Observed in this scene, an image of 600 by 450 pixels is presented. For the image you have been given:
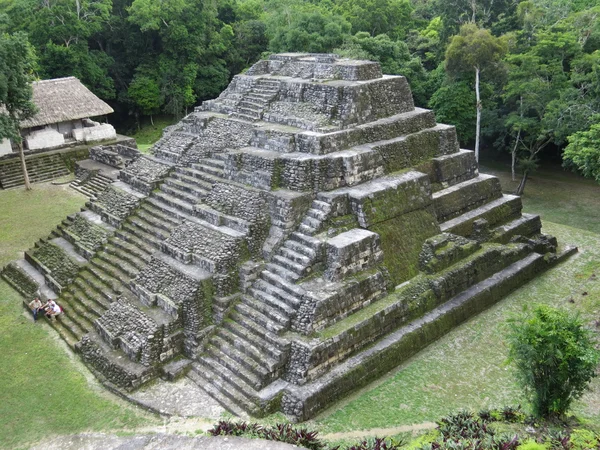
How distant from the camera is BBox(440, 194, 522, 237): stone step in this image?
13266 mm

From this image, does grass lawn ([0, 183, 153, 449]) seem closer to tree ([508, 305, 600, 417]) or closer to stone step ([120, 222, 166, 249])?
stone step ([120, 222, 166, 249])

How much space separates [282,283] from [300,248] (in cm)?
81

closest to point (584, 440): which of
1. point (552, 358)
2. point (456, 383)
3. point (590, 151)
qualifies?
point (552, 358)

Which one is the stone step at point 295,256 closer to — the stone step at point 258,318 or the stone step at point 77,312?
the stone step at point 258,318

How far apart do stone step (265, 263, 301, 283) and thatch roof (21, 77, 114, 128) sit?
1500cm

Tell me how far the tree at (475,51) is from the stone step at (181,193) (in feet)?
43.6

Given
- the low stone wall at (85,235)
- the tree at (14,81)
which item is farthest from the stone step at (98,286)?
the tree at (14,81)

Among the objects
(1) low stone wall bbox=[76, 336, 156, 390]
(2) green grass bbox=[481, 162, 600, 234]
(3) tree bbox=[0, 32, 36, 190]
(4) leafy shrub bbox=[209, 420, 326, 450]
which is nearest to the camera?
(4) leafy shrub bbox=[209, 420, 326, 450]

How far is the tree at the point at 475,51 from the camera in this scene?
20.7 meters

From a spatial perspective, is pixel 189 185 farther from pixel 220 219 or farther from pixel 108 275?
pixel 108 275

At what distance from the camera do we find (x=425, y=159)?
13.7m

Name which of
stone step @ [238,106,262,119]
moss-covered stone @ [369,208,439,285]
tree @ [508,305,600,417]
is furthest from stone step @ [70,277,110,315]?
tree @ [508,305,600,417]

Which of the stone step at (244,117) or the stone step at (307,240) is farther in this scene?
the stone step at (244,117)

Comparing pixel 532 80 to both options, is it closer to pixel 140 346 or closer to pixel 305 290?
pixel 305 290
